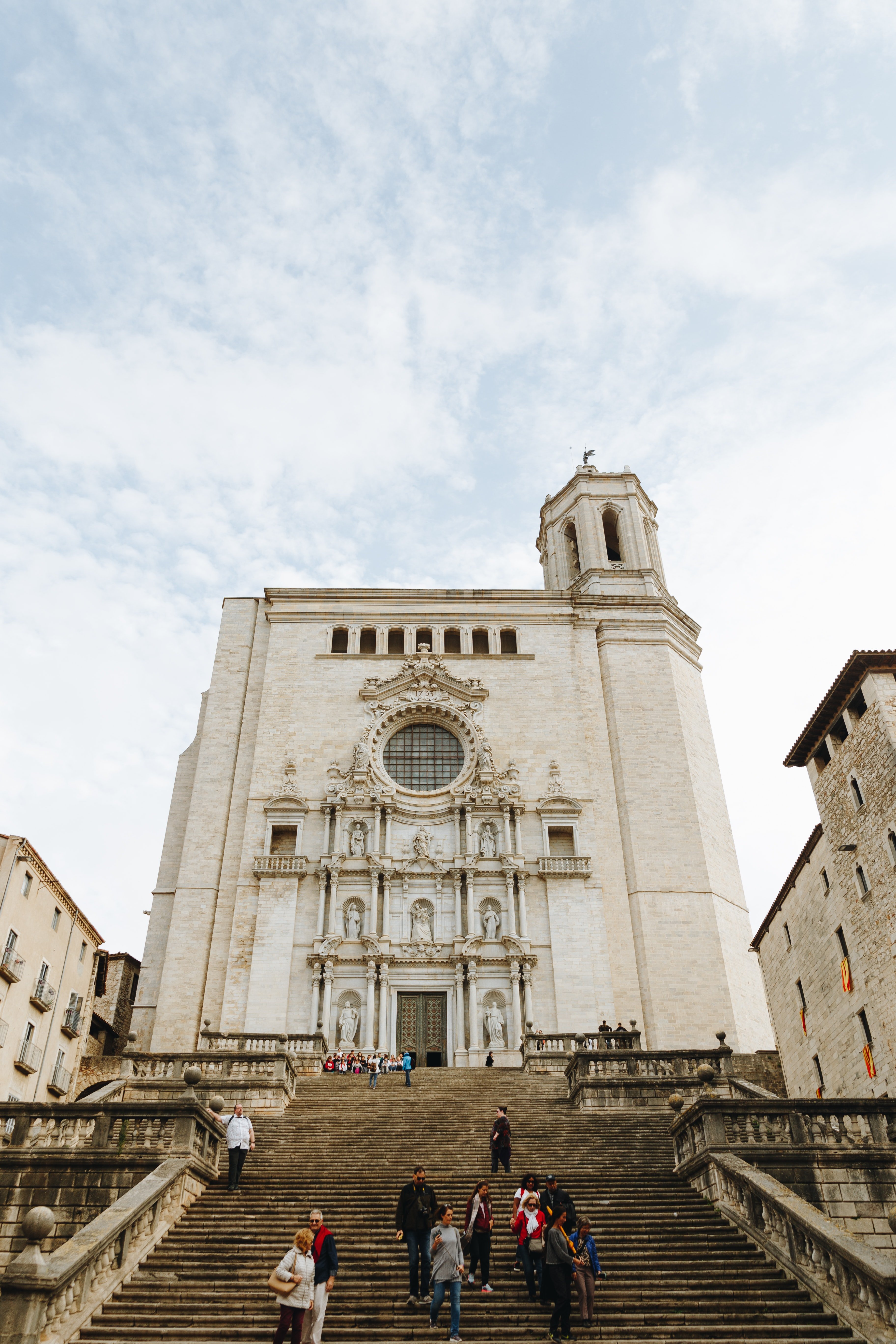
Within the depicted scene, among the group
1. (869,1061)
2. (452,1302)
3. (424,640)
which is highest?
(424,640)

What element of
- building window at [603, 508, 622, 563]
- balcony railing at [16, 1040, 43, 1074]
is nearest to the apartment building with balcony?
balcony railing at [16, 1040, 43, 1074]

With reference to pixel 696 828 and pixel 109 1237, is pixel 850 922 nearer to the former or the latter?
pixel 696 828

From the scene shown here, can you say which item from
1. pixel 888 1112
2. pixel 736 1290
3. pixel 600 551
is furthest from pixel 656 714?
pixel 736 1290

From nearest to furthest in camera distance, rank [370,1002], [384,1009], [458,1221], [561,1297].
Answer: [561,1297]
[458,1221]
[370,1002]
[384,1009]

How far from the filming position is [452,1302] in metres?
8.98

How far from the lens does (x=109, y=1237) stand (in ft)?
33.1

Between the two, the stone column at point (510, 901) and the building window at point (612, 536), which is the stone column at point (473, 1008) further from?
the building window at point (612, 536)

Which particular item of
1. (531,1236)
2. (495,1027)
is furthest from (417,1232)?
(495,1027)

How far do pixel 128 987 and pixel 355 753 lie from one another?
12583 millimetres

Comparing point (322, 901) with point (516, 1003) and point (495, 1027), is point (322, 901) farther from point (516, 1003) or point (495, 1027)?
point (516, 1003)

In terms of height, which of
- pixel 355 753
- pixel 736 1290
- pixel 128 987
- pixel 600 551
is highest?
pixel 600 551

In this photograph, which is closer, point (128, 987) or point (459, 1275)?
point (459, 1275)

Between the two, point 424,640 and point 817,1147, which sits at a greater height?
point 424,640

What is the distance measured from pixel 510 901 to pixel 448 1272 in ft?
65.6
